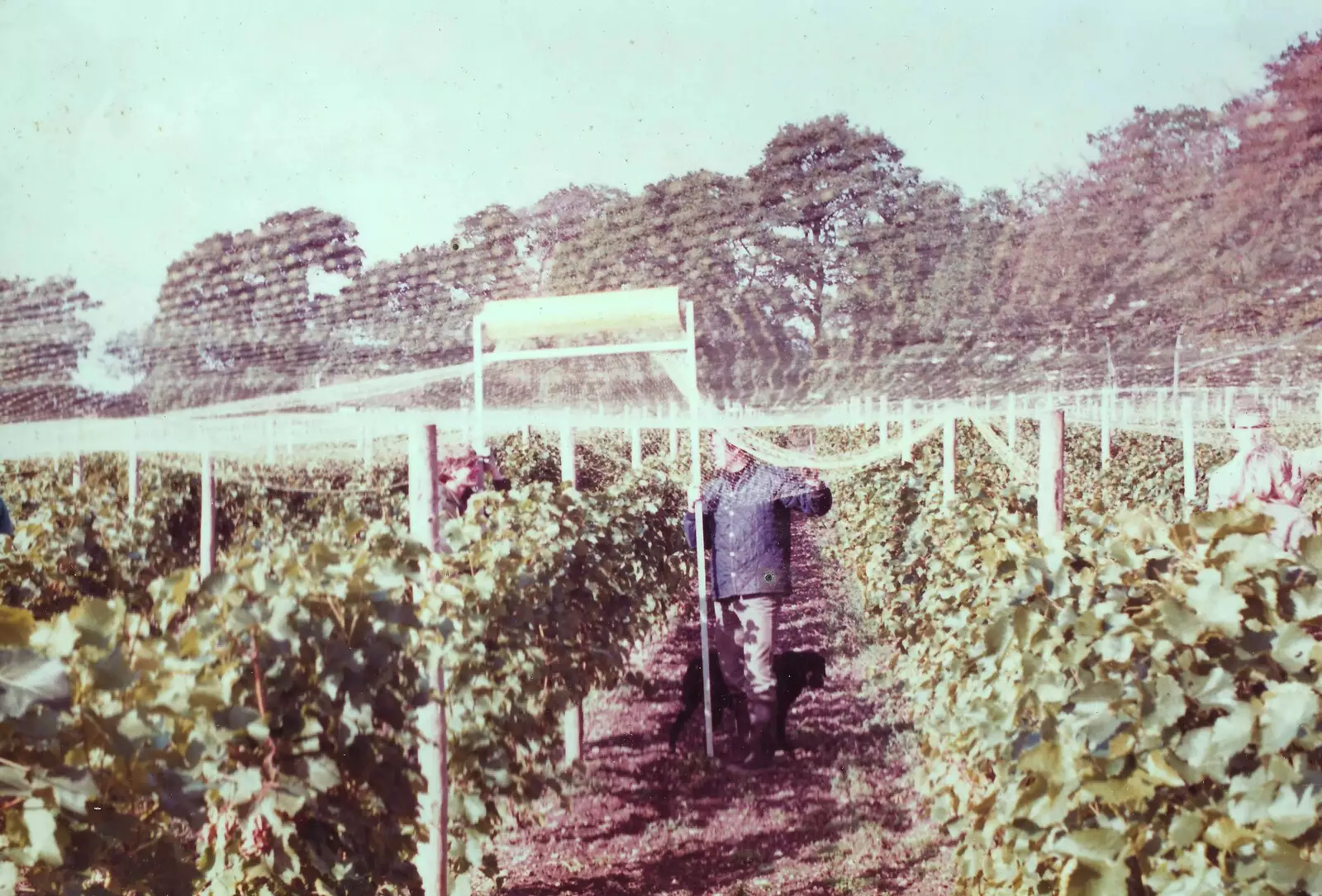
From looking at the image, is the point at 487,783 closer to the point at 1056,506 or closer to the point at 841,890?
the point at 841,890

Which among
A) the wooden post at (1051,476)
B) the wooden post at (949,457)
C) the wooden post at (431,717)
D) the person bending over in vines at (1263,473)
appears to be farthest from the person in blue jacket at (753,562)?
the wooden post at (431,717)

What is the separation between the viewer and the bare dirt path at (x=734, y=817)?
8.07 ft

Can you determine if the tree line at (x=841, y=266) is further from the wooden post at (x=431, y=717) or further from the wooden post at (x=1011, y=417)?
the wooden post at (x=431, y=717)

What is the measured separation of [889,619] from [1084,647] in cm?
310

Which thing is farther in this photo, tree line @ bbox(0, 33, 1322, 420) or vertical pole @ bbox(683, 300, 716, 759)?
tree line @ bbox(0, 33, 1322, 420)

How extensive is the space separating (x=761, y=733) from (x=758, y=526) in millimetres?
700

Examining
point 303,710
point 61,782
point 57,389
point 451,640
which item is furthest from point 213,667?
point 57,389

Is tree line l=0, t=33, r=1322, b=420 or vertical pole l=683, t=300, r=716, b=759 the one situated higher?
tree line l=0, t=33, r=1322, b=420

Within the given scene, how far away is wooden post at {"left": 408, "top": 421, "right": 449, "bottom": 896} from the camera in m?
1.90

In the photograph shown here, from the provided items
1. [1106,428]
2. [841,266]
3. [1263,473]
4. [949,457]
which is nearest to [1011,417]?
[949,457]

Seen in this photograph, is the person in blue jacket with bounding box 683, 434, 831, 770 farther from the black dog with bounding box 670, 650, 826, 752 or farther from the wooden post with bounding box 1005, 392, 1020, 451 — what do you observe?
the wooden post with bounding box 1005, 392, 1020, 451

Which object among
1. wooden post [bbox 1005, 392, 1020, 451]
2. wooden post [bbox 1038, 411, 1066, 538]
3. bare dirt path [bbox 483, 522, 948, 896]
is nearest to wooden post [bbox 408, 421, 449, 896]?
bare dirt path [bbox 483, 522, 948, 896]

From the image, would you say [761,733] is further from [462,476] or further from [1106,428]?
[1106,428]

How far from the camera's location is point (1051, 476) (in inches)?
90.3
